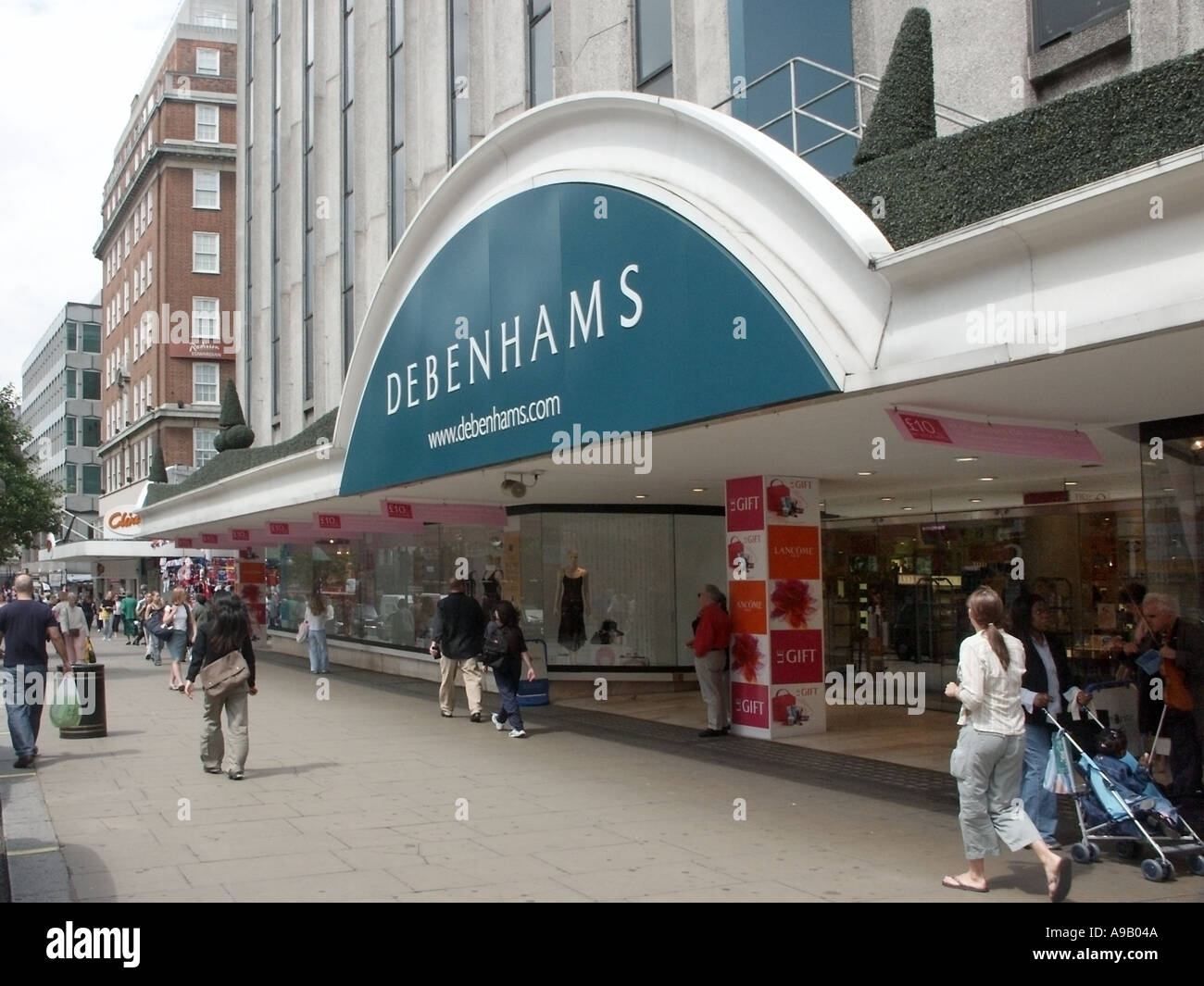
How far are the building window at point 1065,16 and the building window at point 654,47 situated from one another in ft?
16.2

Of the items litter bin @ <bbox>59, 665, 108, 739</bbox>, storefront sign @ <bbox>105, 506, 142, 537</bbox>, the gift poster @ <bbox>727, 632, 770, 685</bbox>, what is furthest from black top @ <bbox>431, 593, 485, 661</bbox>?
storefront sign @ <bbox>105, 506, 142, 537</bbox>

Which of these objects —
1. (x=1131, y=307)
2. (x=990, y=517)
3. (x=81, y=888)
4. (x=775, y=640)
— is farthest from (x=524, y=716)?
(x=1131, y=307)

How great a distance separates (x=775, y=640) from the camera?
1228 centimetres

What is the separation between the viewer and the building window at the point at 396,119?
2122 cm

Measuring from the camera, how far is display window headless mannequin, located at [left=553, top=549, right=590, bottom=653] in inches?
691

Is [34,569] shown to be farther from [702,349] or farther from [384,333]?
[702,349]

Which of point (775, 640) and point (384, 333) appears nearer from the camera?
point (775, 640)

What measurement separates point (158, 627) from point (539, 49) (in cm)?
1282

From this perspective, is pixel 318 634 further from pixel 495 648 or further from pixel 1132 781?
pixel 1132 781

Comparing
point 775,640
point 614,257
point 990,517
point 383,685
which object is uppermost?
point 614,257

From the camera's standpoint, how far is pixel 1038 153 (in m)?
6.88

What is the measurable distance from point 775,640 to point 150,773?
6.44 metres
